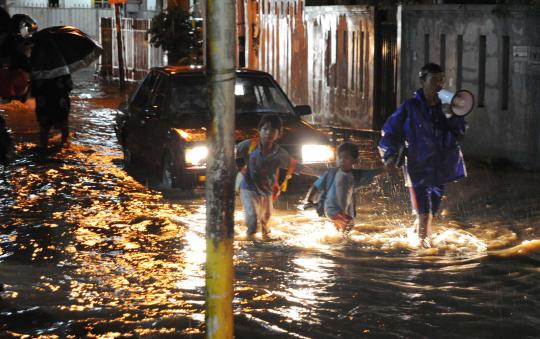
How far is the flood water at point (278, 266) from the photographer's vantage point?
264 inches

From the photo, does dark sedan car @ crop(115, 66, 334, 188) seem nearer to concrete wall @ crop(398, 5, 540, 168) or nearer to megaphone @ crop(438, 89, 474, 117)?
megaphone @ crop(438, 89, 474, 117)

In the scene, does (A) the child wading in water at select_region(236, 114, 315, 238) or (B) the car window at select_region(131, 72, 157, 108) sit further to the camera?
(B) the car window at select_region(131, 72, 157, 108)

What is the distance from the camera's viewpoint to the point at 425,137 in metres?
8.71

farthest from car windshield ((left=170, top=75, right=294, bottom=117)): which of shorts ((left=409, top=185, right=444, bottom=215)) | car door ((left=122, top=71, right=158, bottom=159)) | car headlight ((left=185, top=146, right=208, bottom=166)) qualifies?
shorts ((left=409, top=185, right=444, bottom=215))

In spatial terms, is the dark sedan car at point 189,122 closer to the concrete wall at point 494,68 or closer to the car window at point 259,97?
the car window at point 259,97

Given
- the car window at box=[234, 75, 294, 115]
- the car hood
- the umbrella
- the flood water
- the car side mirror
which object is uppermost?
the umbrella

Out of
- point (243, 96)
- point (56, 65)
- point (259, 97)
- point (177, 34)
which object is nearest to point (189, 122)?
point (243, 96)

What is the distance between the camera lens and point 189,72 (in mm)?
12797

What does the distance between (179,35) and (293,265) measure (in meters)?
17.4

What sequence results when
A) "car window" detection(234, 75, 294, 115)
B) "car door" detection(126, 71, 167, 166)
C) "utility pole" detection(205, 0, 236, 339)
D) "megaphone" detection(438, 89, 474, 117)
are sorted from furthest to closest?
"car door" detection(126, 71, 167, 166)
"car window" detection(234, 75, 294, 115)
"megaphone" detection(438, 89, 474, 117)
"utility pole" detection(205, 0, 236, 339)

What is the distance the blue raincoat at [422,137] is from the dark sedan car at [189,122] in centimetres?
259

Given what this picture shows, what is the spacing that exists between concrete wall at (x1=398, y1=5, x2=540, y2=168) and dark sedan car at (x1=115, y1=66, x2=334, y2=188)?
313 cm

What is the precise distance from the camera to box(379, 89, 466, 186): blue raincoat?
8.71m

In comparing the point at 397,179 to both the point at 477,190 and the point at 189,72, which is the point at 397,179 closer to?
the point at 477,190
